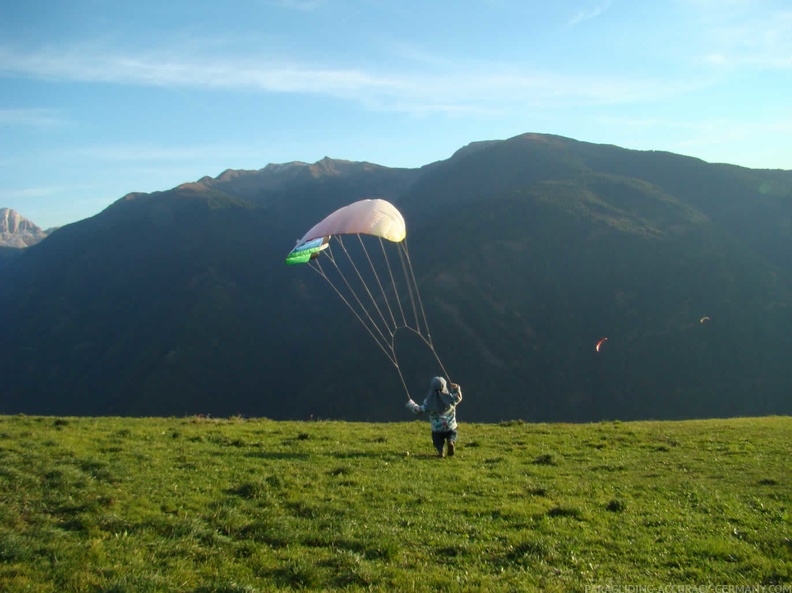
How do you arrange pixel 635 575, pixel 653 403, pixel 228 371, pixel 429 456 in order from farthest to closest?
pixel 228 371 < pixel 653 403 < pixel 429 456 < pixel 635 575

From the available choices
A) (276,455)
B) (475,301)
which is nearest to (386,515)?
(276,455)

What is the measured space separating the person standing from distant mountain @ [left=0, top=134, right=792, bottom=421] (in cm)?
5576

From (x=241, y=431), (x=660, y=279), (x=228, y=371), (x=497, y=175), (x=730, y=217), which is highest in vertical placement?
(x=497, y=175)

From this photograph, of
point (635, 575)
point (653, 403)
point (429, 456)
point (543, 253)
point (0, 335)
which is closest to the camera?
point (635, 575)

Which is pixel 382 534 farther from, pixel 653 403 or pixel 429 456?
pixel 653 403

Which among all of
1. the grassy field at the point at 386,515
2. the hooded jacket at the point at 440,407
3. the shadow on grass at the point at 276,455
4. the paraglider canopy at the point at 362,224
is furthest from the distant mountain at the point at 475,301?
the grassy field at the point at 386,515

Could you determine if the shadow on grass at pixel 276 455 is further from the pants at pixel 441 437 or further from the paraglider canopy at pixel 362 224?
the paraglider canopy at pixel 362 224

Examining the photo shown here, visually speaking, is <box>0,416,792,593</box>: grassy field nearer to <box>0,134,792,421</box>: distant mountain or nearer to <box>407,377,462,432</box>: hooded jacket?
<box>407,377,462,432</box>: hooded jacket

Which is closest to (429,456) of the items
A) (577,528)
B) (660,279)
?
(577,528)

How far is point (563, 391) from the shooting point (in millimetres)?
74188

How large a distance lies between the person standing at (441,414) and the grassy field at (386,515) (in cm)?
49

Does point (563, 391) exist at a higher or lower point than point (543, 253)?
lower

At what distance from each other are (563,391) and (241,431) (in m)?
60.8

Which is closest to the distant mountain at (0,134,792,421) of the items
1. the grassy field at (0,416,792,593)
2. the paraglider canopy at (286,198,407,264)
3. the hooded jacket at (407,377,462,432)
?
the paraglider canopy at (286,198,407,264)
